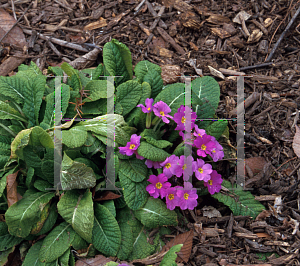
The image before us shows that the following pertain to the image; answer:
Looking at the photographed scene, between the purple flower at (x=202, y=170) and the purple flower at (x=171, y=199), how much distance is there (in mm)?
245

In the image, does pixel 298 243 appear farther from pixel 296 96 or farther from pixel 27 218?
pixel 27 218

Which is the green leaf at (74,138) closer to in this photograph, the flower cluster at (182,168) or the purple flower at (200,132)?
the flower cluster at (182,168)

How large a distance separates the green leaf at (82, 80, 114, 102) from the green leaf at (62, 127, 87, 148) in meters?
0.46

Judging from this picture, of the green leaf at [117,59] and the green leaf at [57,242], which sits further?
the green leaf at [117,59]

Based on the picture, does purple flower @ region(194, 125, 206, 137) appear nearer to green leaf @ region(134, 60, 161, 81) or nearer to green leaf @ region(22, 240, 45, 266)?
green leaf @ region(134, 60, 161, 81)

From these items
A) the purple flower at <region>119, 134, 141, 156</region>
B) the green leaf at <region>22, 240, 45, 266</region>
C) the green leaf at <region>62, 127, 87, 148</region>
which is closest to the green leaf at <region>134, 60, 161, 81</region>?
the purple flower at <region>119, 134, 141, 156</region>

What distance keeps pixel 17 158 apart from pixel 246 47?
9.57 ft

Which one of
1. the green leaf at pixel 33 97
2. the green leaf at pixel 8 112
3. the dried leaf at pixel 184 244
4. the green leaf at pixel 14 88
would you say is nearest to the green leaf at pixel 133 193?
the dried leaf at pixel 184 244

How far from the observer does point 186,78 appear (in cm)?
322

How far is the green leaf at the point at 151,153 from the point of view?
8.05ft

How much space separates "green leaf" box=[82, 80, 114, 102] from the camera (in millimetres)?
2852

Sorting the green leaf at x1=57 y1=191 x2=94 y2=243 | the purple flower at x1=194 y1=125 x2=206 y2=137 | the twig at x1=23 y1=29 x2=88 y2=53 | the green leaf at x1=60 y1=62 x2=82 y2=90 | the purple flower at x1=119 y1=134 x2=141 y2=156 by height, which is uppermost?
the twig at x1=23 y1=29 x2=88 y2=53

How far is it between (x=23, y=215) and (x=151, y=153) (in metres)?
1.17

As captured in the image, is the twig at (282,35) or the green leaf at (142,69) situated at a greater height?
the twig at (282,35)
